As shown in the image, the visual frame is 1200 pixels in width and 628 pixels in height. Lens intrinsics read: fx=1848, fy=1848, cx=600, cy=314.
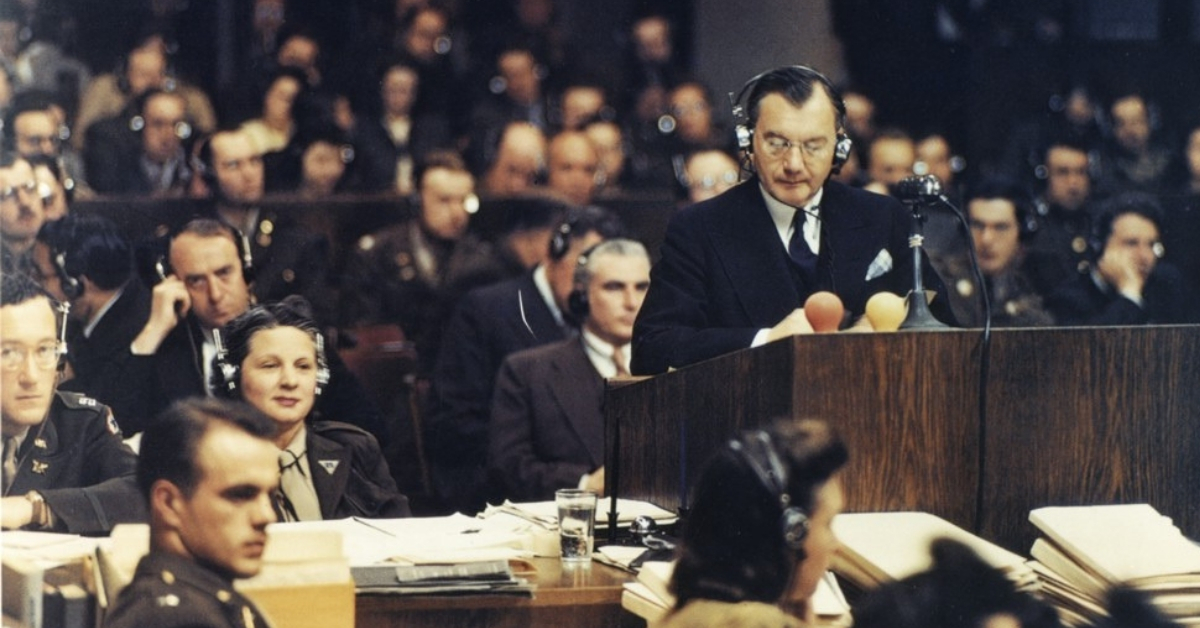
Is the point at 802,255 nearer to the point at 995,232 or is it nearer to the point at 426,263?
the point at 995,232

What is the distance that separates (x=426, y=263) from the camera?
21.1 ft

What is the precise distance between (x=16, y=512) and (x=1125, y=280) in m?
3.78

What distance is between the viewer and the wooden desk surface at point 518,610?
2.55 metres

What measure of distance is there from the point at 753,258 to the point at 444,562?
806mm

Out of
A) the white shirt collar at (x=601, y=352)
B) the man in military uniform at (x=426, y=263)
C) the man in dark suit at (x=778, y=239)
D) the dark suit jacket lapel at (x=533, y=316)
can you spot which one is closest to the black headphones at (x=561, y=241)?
the dark suit jacket lapel at (x=533, y=316)

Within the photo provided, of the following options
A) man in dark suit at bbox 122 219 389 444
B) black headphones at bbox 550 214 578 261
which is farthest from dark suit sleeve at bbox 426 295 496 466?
man in dark suit at bbox 122 219 389 444

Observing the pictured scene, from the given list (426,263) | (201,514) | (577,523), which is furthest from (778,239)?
(426,263)

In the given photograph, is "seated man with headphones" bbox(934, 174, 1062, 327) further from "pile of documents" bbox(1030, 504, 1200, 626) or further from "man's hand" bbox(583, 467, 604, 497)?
"pile of documents" bbox(1030, 504, 1200, 626)

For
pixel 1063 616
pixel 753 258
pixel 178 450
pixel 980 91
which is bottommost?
pixel 1063 616

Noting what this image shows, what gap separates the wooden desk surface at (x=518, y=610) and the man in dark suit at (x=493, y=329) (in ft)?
7.70

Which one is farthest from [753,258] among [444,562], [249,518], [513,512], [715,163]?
[715,163]

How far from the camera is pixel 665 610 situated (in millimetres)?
2371

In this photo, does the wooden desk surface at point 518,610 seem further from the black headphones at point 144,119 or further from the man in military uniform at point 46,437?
the black headphones at point 144,119

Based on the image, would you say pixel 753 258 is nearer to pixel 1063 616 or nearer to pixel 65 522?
pixel 1063 616
